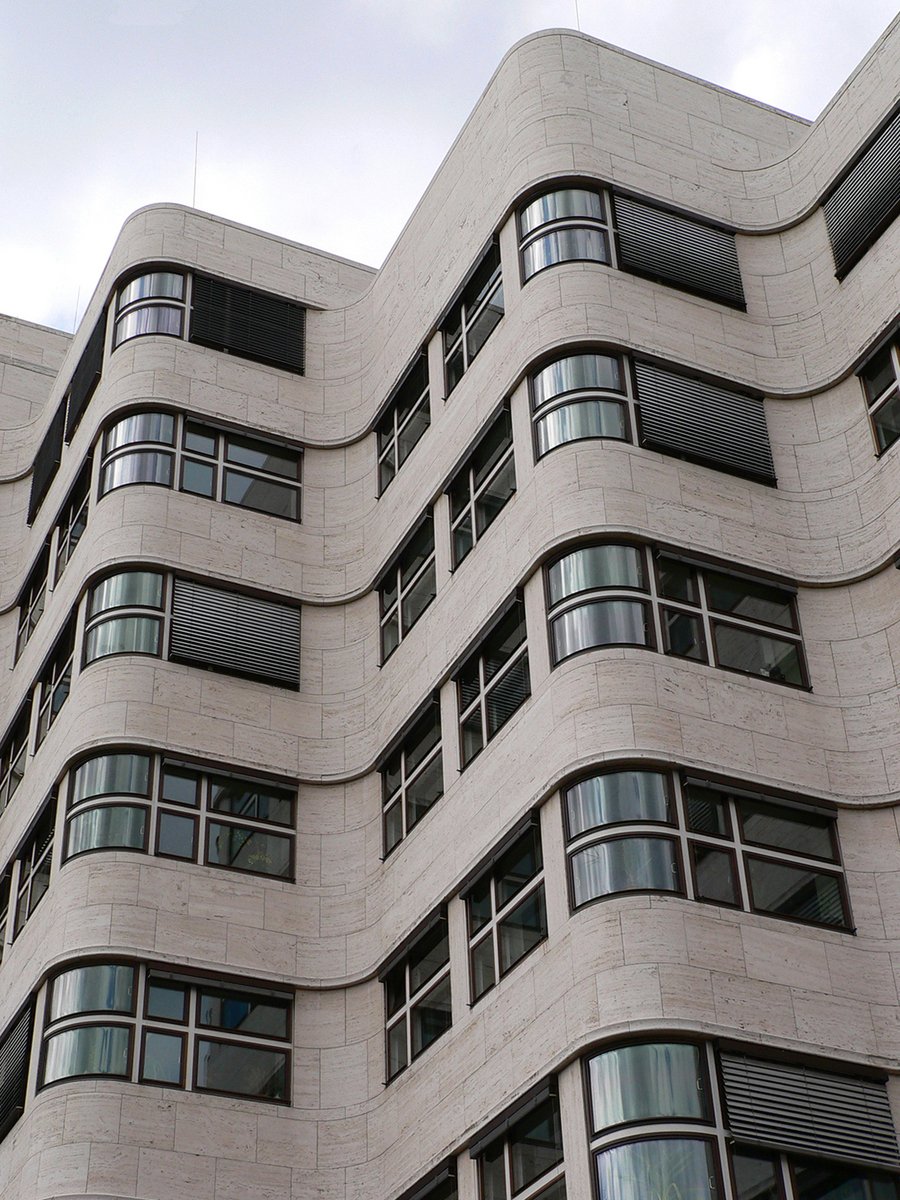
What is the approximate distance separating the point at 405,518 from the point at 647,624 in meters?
8.43

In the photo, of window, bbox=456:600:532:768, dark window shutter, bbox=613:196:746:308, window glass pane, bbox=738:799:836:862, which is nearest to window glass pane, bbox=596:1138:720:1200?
Result: window glass pane, bbox=738:799:836:862

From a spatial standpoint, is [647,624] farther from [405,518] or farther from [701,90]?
[701,90]

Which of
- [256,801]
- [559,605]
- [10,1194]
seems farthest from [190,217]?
[10,1194]

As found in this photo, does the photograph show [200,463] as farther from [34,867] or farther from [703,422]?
[703,422]

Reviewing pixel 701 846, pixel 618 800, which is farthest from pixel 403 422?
pixel 701 846

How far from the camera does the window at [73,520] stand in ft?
Answer: 124

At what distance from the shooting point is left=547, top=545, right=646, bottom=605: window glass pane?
2703 centimetres

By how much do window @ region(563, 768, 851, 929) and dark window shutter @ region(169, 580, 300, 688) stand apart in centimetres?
951

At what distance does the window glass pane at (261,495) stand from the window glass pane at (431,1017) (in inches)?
437

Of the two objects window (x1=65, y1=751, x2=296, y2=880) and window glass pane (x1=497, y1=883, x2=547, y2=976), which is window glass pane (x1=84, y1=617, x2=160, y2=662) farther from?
window glass pane (x1=497, y1=883, x2=547, y2=976)

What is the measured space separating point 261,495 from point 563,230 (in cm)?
844

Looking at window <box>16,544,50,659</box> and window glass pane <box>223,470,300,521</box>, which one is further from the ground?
window <box>16,544,50,659</box>

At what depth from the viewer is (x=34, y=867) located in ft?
110

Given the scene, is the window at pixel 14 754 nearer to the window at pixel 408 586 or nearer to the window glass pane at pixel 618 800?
the window at pixel 408 586
